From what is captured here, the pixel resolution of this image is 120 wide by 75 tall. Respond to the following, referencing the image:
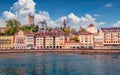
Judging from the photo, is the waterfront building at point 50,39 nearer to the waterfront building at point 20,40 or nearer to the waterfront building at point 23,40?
the waterfront building at point 23,40

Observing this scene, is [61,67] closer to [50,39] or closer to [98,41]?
[50,39]

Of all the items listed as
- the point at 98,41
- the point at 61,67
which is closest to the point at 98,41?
the point at 98,41

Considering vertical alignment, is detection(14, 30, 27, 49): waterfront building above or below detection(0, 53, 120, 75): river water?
above

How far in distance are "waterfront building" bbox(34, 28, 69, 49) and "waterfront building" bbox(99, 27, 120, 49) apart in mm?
18054

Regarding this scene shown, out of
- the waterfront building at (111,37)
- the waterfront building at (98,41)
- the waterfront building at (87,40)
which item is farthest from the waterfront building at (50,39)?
the waterfront building at (111,37)

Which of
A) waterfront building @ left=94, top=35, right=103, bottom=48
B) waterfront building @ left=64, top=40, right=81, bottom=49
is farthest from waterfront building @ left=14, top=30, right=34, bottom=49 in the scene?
waterfront building @ left=94, top=35, right=103, bottom=48

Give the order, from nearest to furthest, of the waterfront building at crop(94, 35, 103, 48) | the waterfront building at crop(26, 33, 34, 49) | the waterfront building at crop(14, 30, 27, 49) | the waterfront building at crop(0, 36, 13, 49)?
the waterfront building at crop(94, 35, 103, 48), the waterfront building at crop(26, 33, 34, 49), the waterfront building at crop(14, 30, 27, 49), the waterfront building at crop(0, 36, 13, 49)

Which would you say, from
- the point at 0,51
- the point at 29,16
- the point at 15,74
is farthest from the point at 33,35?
the point at 15,74

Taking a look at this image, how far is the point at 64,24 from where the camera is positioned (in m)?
189

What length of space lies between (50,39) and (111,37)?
93.2 feet

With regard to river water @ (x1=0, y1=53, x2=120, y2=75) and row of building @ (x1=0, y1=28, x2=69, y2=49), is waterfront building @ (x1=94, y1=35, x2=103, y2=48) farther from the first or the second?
river water @ (x1=0, y1=53, x2=120, y2=75)

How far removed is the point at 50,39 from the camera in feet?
463

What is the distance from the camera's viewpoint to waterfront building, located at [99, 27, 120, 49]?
13725 cm

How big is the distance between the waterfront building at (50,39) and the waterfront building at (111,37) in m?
18.1
